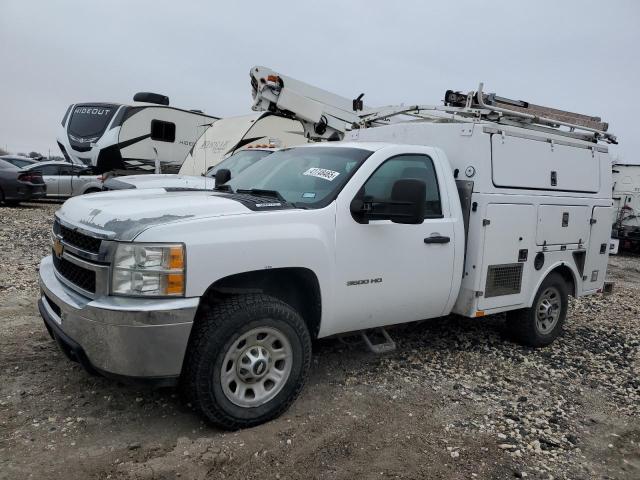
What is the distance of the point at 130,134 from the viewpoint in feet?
46.5

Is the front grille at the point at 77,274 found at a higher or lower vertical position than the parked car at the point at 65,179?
lower

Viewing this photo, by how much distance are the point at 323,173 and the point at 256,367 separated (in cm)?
159

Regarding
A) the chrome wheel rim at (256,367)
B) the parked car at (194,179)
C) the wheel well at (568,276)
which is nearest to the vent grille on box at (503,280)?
the wheel well at (568,276)

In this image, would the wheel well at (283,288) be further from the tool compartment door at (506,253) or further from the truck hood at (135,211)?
the tool compartment door at (506,253)

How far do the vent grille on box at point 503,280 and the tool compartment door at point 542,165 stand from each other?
0.77 m

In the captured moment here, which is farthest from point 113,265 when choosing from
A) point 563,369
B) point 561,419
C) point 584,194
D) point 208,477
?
point 584,194

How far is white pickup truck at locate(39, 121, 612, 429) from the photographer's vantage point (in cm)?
302

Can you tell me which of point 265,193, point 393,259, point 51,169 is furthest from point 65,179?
point 393,259

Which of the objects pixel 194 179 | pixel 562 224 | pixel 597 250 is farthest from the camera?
pixel 194 179

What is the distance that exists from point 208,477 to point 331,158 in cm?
252

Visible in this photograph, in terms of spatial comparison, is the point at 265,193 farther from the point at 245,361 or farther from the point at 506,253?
the point at 506,253

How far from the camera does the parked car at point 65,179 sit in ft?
51.6

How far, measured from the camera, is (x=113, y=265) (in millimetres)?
2996

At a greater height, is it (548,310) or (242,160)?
(242,160)
